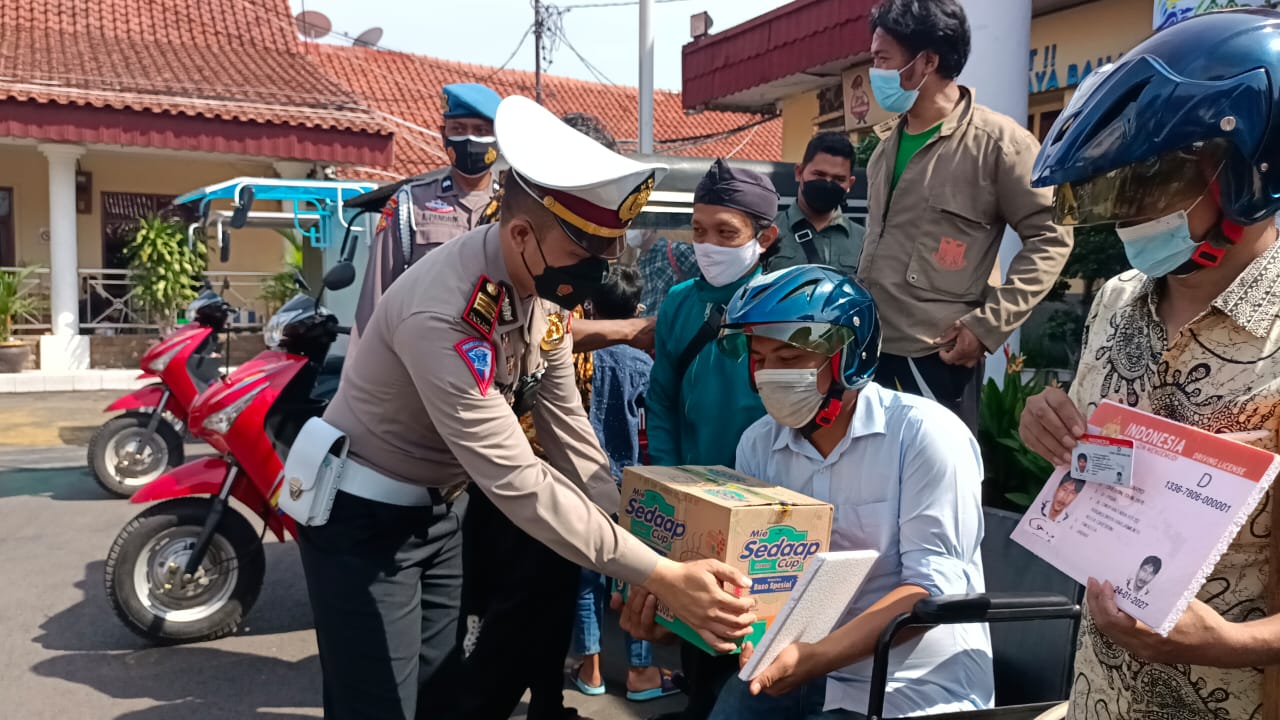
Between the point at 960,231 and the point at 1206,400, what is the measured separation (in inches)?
76.6

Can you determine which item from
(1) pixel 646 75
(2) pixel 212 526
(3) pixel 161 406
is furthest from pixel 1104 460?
(1) pixel 646 75

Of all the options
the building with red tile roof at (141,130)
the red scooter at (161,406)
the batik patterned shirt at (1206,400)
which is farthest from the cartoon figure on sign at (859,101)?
the batik patterned shirt at (1206,400)

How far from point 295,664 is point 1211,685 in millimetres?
3619

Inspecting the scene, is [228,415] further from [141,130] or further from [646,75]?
[141,130]

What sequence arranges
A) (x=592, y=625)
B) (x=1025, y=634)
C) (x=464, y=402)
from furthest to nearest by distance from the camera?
(x=592, y=625), (x=1025, y=634), (x=464, y=402)

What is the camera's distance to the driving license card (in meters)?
1.36

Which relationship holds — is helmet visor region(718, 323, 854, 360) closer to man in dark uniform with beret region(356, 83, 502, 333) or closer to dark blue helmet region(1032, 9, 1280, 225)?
dark blue helmet region(1032, 9, 1280, 225)

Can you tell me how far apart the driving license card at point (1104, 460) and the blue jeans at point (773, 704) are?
88 cm

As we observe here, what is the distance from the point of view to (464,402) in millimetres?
2131

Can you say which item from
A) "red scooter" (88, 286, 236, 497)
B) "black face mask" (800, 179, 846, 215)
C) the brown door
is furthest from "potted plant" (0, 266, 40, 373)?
"black face mask" (800, 179, 846, 215)

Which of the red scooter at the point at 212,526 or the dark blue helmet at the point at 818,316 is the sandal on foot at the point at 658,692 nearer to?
the red scooter at the point at 212,526

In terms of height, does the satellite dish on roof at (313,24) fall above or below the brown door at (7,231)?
above

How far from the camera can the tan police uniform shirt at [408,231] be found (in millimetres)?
4059

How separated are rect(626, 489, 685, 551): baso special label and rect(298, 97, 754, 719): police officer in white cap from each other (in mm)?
90
